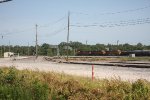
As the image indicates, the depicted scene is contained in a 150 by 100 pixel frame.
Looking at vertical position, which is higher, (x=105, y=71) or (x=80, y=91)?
(x=80, y=91)

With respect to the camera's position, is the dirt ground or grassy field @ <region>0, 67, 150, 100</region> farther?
the dirt ground

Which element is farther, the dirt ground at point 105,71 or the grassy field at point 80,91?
the dirt ground at point 105,71

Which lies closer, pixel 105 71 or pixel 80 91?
pixel 80 91

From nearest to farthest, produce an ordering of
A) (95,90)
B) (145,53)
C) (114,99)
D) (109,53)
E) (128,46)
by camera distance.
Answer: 1. (114,99)
2. (95,90)
3. (145,53)
4. (109,53)
5. (128,46)

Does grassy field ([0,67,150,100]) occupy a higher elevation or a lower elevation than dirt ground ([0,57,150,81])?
higher

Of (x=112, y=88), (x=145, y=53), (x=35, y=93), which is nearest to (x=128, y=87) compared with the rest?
(x=112, y=88)

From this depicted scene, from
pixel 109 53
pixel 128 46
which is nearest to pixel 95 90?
pixel 109 53

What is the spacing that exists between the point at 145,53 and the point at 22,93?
87.8m

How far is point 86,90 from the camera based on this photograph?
12961mm

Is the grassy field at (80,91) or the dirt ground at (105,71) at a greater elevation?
the grassy field at (80,91)

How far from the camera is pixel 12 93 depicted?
14.0 m

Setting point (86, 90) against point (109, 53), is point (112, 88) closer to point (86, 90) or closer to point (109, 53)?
point (86, 90)

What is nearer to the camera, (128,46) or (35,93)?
(35,93)

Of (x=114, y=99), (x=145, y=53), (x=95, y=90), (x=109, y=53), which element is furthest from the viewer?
(x=109, y=53)
